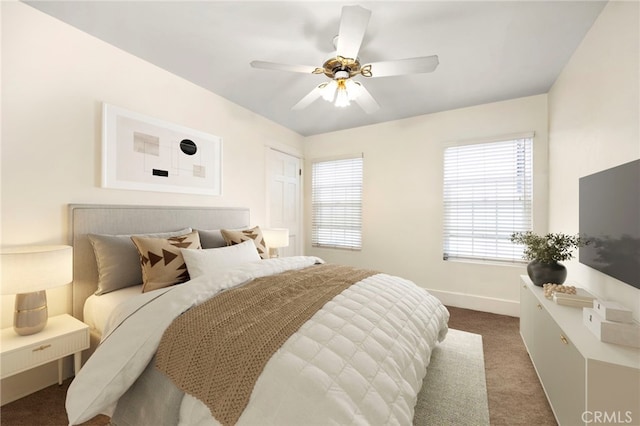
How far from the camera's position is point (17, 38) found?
178 centimetres

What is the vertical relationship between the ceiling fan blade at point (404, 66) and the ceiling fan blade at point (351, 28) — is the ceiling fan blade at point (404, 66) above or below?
below

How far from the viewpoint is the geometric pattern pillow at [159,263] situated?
1918 mm

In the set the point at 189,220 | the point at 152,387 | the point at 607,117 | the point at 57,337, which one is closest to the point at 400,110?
the point at 607,117

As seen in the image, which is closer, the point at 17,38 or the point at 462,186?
the point at 17,38

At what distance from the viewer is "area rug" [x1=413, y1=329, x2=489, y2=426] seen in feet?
5.22

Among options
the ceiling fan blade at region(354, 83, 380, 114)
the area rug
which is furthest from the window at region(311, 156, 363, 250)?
the area rug

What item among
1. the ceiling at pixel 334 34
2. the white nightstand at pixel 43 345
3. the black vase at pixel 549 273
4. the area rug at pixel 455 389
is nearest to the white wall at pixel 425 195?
the ceiling at pixel 334 34

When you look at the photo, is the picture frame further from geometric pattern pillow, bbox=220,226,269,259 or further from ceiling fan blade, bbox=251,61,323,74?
ceiling fan blade, bbox=251,61,323,74

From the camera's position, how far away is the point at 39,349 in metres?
1.56

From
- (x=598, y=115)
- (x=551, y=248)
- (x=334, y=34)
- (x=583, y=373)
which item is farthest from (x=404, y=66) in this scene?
(x=583, y=373)

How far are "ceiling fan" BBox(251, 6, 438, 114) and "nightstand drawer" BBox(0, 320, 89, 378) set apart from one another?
213cm

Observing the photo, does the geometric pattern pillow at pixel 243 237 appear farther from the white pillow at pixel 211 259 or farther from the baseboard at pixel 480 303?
the baseboard at pixel 480 303

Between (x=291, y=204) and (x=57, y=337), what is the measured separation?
3100mm

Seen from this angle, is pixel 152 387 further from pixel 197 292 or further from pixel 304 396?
pixel 304 396
